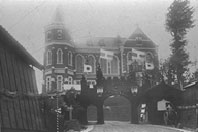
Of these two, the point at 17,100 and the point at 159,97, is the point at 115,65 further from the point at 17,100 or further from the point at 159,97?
the point at 17,100

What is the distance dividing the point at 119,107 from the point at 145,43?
50.1ft

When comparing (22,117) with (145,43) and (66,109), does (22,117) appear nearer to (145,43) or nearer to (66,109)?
(66,109)

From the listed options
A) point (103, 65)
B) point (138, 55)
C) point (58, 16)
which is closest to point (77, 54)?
point (103, 65)

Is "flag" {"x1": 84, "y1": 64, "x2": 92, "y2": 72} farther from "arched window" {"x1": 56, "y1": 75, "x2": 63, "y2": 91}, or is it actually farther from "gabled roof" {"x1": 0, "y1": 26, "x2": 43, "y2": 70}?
"gabled roof" {"x1": 0, "y1": 26, "x2": 43, "y2": 70}

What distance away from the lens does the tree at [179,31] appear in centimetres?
1735

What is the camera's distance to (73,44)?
1873 centimetres

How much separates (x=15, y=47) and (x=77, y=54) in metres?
6.50

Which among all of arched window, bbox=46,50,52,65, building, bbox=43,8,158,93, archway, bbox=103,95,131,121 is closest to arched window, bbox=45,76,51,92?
building, bbox=43,8,158,93

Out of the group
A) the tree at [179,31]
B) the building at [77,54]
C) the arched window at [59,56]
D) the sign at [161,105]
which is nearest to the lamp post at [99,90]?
the building at [77,54]

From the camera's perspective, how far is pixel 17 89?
13312mm

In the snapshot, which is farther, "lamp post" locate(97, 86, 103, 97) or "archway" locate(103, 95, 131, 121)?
"archway" locate(103, 95, 131, 121)

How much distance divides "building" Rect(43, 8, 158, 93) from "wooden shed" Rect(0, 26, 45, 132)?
5.18 ft

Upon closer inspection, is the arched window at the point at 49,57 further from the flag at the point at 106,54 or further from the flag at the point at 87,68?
the flag at the point at 106,54

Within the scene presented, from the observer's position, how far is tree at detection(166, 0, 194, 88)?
17.3m
